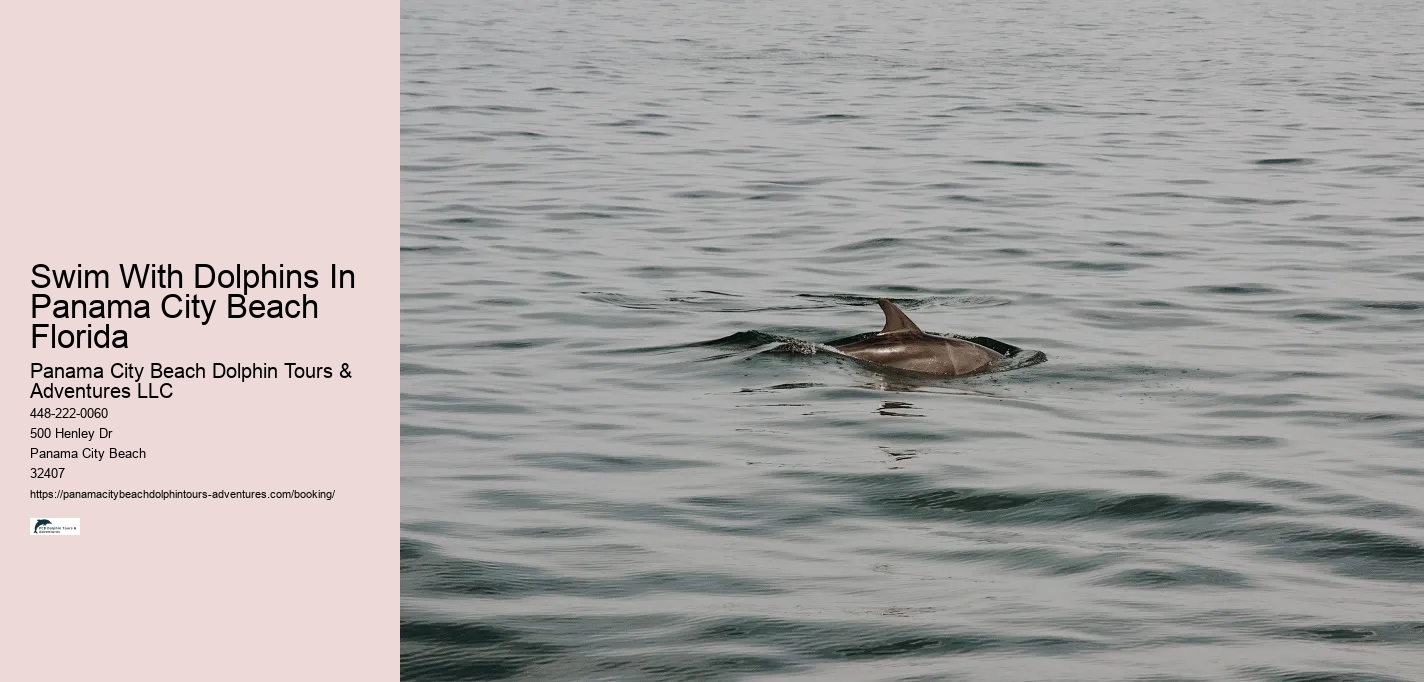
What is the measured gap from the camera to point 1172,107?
31.6 m

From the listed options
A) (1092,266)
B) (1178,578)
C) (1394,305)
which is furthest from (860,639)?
(1092,266)

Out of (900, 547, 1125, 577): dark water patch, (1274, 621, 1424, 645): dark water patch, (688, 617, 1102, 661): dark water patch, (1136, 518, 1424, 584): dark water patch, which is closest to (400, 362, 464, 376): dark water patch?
(900, 547, 1125, 577): dark water patch

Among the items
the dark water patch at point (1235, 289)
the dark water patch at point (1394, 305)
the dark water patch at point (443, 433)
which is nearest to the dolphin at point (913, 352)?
the dark water patch at point (443, 433)

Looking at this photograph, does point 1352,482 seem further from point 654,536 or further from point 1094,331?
point 1094,331

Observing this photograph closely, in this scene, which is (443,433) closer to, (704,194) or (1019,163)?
(704,194)

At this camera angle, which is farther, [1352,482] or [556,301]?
[556,301]

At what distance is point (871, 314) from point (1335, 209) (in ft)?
27.7

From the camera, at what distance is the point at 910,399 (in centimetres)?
1144

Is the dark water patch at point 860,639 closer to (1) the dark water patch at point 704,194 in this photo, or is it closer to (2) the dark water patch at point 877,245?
(2) the dark water patch at point 877,245

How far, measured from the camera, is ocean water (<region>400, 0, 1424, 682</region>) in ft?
23.3

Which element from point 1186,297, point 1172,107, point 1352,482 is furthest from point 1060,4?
point 1352,482
